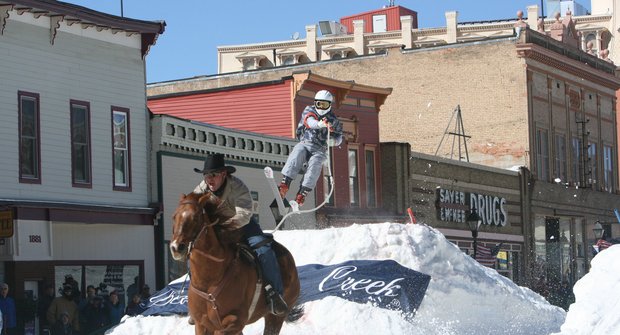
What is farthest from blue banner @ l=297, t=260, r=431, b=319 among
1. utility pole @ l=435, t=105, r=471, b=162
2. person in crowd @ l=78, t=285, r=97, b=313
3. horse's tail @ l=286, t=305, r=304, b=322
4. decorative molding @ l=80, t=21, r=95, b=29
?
utility pole @ l=435, t=105, r=471, b=162

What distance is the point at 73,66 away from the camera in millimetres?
27969

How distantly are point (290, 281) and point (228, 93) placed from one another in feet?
86.7

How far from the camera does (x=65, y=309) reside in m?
23.0

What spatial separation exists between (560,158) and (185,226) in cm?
4292

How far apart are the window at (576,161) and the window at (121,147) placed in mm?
29698

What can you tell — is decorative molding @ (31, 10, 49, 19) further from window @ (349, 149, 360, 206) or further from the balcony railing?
window @ (349, 149, 360, 206)

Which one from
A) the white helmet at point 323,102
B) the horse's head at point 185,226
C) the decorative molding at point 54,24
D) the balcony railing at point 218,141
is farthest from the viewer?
the balcony railing at point 218,141

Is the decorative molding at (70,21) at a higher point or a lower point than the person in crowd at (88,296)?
higher

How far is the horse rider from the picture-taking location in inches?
521

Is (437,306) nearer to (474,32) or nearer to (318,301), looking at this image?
(318,301)

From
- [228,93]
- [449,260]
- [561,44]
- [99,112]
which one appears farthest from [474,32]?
[449,260]

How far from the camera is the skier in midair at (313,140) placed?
21328 mm

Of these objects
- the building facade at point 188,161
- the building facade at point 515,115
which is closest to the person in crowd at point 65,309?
the building facade at point 188,161

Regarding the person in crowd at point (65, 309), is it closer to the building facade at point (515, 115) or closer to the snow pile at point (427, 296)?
the snow pile at point (427, 296)
